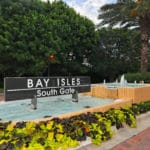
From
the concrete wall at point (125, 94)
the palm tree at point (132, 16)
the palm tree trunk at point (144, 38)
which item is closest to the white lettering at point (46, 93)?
the concrete wall at point (125, 94)

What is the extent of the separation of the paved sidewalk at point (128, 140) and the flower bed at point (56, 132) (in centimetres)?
14

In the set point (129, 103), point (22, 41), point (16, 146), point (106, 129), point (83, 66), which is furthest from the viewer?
point (83, 66)

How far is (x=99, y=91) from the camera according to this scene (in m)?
12.3

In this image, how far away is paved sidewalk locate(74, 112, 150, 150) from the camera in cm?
598

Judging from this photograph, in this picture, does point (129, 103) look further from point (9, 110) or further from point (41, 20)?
point (41, 20)

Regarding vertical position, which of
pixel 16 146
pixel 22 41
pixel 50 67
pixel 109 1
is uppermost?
pixel 109 1

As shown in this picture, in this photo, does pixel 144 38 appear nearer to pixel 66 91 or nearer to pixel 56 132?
pixel 66 91

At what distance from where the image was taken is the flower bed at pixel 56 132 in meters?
5.09

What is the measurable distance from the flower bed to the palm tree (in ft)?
40.0

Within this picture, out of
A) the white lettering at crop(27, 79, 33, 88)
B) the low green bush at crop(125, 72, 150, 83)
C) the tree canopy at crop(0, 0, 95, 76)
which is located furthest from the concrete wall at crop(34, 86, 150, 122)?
the tree canopy at crop(0, 0, 95, 76)

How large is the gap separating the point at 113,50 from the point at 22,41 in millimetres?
11347

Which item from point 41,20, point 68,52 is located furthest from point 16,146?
point 68,52

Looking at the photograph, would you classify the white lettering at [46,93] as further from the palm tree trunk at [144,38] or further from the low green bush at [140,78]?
the palm tree trunk at [144,38]

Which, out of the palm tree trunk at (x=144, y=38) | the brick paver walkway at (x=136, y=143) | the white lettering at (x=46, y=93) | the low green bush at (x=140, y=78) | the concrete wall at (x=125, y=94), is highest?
the palm tree trunk at (x=144, y=38)
